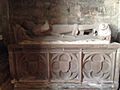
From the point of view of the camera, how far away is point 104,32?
2926 millimetres

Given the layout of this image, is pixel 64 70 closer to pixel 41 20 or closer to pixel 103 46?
pixel 103 46

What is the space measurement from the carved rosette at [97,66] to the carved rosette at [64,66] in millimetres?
121

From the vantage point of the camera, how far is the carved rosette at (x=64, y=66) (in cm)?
288

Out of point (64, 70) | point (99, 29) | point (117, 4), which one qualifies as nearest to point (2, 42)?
point (64, 70)

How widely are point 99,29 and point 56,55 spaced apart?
68 centimetres

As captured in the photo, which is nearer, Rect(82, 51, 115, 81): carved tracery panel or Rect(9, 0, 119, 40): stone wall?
Rect(82, 51, 115, 81): carved tracery panel

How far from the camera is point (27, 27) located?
3.19m

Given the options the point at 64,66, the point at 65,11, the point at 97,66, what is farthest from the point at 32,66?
the point at 65,11

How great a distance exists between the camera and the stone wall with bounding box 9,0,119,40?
3227 mm

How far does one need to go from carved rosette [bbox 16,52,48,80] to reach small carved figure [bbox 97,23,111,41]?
766mm

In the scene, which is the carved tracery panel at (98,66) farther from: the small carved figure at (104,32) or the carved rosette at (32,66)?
the carved rosette at (32,66)

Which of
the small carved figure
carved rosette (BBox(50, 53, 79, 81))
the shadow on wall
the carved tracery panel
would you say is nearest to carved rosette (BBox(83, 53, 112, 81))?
the carved tracery panel

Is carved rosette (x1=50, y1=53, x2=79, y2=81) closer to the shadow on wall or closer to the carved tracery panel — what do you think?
the carved tracery panel

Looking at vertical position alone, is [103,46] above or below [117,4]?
below
